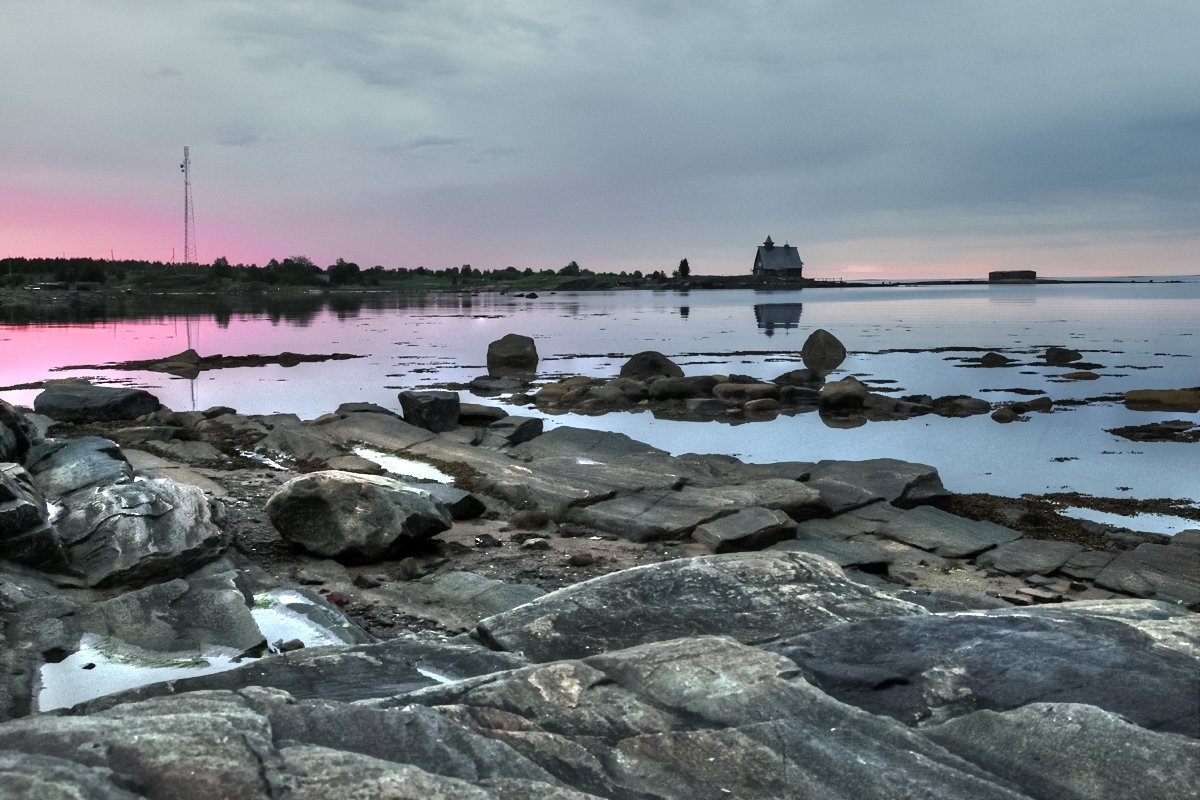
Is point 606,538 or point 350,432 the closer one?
point 606,538

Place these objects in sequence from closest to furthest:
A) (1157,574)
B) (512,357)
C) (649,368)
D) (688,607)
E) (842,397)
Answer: (688,607) < (1157,574) < (842,397) < (649,368) < (512,357)

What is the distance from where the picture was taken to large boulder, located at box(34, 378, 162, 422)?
2534cm

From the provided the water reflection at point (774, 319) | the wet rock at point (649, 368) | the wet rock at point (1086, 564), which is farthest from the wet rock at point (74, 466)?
the water reflection at point (774, 319)

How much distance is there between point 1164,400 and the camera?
31.2 metres

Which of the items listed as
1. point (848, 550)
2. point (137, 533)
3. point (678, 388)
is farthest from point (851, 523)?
point (678, 388)

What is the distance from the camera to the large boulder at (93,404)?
83.1ft

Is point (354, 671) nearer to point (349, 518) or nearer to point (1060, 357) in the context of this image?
point (349, 518)

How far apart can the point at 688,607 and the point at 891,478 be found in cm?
1097

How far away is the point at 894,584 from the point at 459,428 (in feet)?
45.9

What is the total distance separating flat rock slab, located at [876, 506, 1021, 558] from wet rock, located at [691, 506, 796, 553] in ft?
6.37

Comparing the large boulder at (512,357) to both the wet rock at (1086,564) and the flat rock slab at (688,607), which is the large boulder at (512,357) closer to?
the wet rock at (1086,564)

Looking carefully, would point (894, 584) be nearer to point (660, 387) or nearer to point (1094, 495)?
point (1094, 495)

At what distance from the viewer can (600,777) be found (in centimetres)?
438

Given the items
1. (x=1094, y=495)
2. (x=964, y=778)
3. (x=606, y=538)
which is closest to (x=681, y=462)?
(x=606, y=538)
